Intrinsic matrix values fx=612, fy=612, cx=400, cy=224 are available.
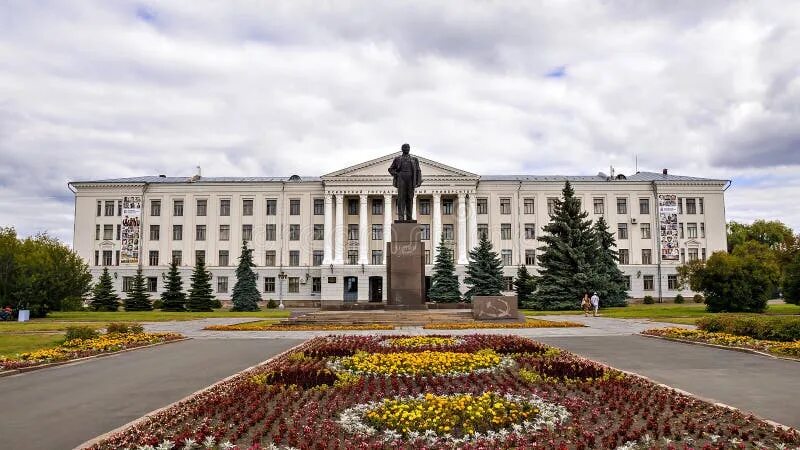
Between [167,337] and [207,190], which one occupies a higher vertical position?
[207,190]

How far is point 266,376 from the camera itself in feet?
32.0

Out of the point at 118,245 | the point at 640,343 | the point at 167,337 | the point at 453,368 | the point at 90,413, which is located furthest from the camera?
the point at 118,245

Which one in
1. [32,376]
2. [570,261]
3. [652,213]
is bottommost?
[32,376]

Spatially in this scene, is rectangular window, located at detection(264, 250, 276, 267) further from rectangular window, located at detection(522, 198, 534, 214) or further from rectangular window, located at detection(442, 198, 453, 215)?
rectangular window, located at detection(522, 198, 534, 214)

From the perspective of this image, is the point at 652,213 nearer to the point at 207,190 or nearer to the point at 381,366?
the point at 207,190

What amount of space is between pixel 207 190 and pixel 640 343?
52.8 metres

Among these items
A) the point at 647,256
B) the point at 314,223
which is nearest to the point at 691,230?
the point at 647,256

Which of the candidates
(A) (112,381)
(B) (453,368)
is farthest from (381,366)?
(A) (112,381)

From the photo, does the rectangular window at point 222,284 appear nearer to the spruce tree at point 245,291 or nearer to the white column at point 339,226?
the spruce tree at point 245,291

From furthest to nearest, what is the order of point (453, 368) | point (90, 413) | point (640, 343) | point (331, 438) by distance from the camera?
1. point (640, 343)
2. point (453, 368)
3. point (90, 413)
4. point (331, 438)

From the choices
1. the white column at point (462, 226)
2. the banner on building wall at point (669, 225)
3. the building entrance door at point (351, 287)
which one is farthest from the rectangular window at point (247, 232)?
the banner on building wall at point (669, 225)

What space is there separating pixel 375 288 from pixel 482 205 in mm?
13568

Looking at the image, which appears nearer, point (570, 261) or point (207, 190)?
point (570, 261)

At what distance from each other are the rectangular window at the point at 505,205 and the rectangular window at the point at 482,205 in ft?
4.64
